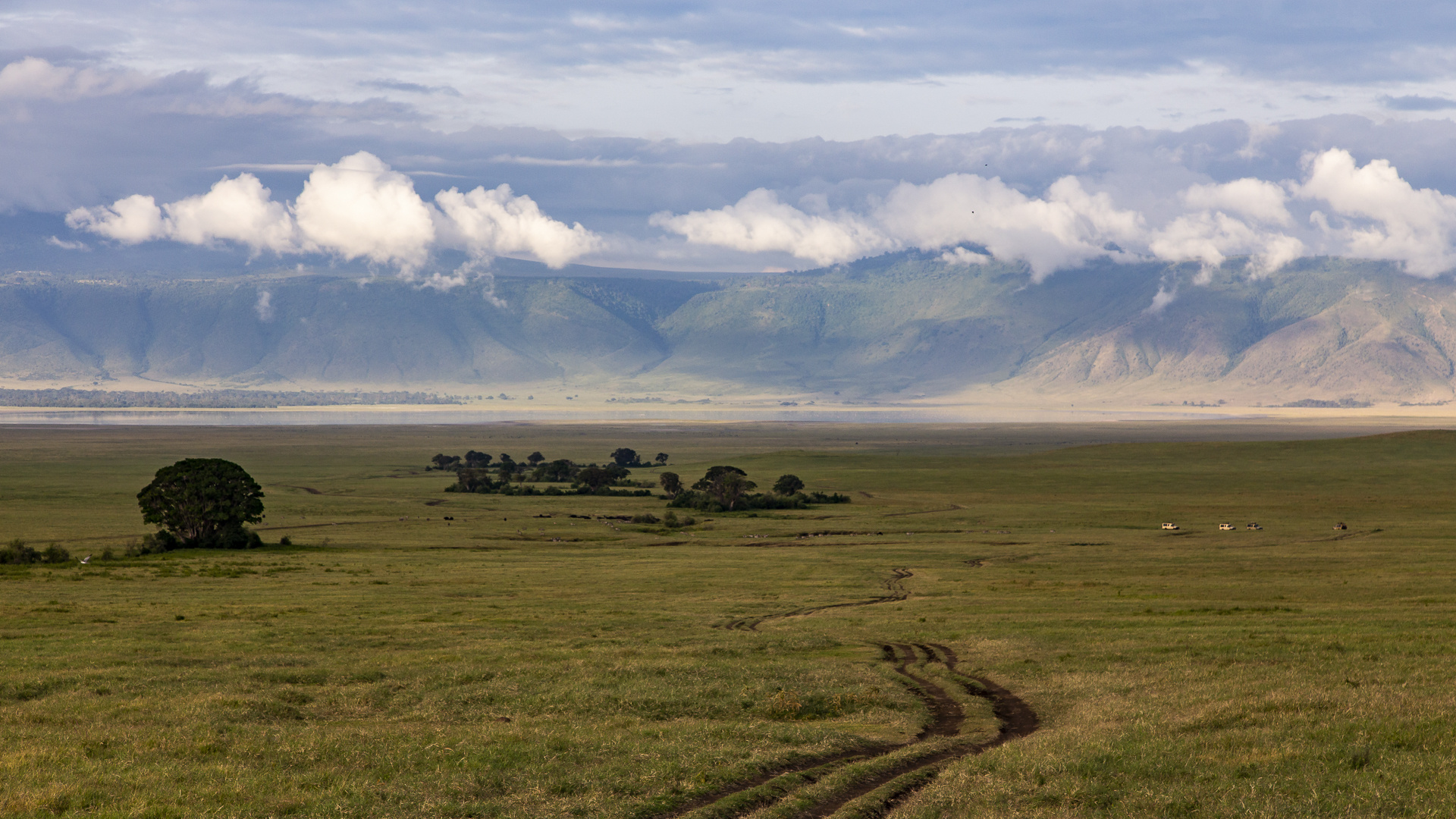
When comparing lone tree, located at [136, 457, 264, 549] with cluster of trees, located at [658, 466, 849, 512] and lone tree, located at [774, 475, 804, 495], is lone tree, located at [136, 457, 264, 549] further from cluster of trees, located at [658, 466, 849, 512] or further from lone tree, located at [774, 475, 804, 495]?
lone tree, located at [774, 475, 804, 495]

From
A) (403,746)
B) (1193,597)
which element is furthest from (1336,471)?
(403,746)

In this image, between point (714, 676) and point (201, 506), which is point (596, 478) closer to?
point (201, 506)

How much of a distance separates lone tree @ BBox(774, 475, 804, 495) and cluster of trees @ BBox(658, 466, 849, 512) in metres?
0.38

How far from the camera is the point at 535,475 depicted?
159 m

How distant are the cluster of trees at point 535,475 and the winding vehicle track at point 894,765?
106438 millimetres

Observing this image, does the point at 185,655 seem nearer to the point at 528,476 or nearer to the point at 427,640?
the point at 427,640

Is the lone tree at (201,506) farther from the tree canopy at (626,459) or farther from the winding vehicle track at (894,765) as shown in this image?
the tree canopy at (626,459)

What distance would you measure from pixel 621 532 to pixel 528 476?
66103 mm

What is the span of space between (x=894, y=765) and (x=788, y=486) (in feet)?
363

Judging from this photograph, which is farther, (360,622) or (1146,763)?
(360,622)

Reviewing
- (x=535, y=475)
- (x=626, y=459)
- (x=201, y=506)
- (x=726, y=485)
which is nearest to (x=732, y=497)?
(x=726, y=485)

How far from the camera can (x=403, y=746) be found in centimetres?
2033

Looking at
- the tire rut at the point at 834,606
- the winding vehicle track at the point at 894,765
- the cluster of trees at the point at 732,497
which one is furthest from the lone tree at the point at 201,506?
the winding vehicle track at the point at 894,765

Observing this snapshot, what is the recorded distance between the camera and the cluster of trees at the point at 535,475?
454ft
